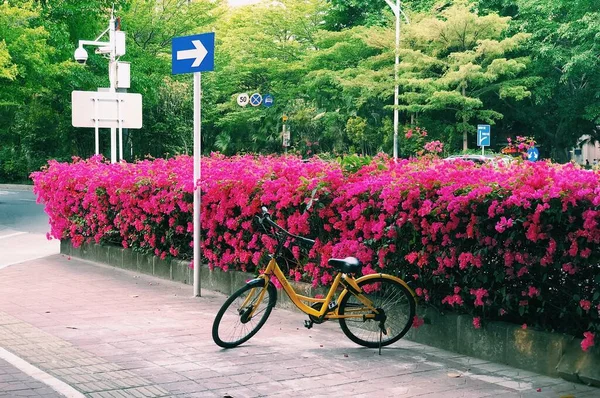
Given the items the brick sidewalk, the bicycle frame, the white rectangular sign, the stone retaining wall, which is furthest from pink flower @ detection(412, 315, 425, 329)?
the white rectangular sign

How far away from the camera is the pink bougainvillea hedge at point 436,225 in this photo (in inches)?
241

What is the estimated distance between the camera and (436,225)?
695 cm

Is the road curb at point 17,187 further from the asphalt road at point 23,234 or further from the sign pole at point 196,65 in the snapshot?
the sign pole at point 196,65

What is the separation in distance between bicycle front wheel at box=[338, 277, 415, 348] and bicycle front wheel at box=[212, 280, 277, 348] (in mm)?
674

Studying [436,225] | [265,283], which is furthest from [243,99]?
[436,225]

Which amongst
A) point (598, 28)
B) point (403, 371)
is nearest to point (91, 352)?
point (403, 371)

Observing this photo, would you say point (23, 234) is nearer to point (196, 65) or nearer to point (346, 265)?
point (196, 65)

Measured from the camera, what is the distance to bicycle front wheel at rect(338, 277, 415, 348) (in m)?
7.29

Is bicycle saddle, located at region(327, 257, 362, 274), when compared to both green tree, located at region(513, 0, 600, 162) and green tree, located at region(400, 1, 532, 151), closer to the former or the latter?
green tree, located at region(400, 1, 532, 151)

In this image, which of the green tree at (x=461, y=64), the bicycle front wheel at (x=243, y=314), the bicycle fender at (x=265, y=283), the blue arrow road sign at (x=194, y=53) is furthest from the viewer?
the green tree at (x=461, y=64)

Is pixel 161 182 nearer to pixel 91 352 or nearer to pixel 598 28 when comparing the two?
pixel 91 352

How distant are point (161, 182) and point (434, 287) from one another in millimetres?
4731

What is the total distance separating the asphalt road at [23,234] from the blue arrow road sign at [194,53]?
4.72 metres

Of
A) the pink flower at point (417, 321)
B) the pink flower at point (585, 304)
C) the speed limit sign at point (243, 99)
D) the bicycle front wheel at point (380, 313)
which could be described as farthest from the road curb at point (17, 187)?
the pink flower at point (585, 304)
